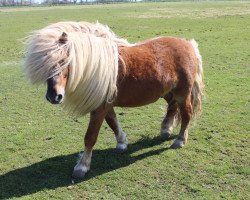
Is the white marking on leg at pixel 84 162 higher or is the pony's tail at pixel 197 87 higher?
the pony's tail at pixel 197 87

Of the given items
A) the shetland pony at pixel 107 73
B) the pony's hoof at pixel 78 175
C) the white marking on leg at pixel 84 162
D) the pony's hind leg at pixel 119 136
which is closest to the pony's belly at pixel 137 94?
the shetland pony at pixel 107 73

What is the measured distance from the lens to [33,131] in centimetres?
634

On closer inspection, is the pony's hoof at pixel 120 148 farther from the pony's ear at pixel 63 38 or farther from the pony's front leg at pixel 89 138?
the pony's ear at pixel 63 38

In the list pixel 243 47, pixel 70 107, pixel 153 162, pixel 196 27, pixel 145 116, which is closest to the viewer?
pixel 70 107

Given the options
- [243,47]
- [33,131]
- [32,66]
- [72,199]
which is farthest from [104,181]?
[243,47]

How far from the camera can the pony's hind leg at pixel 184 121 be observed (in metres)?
5.46

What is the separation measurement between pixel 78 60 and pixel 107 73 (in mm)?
427

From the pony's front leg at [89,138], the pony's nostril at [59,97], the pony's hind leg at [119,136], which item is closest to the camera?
the pony's nostril at [59,97]

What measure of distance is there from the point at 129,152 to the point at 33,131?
1763mm

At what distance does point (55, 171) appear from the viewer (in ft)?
16.2

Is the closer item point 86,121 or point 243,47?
point 86,121

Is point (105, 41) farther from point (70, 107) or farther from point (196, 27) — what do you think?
point (196, 27)

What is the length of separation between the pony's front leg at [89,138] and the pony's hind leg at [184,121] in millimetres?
1291

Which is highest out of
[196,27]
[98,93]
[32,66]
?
[32,66]
